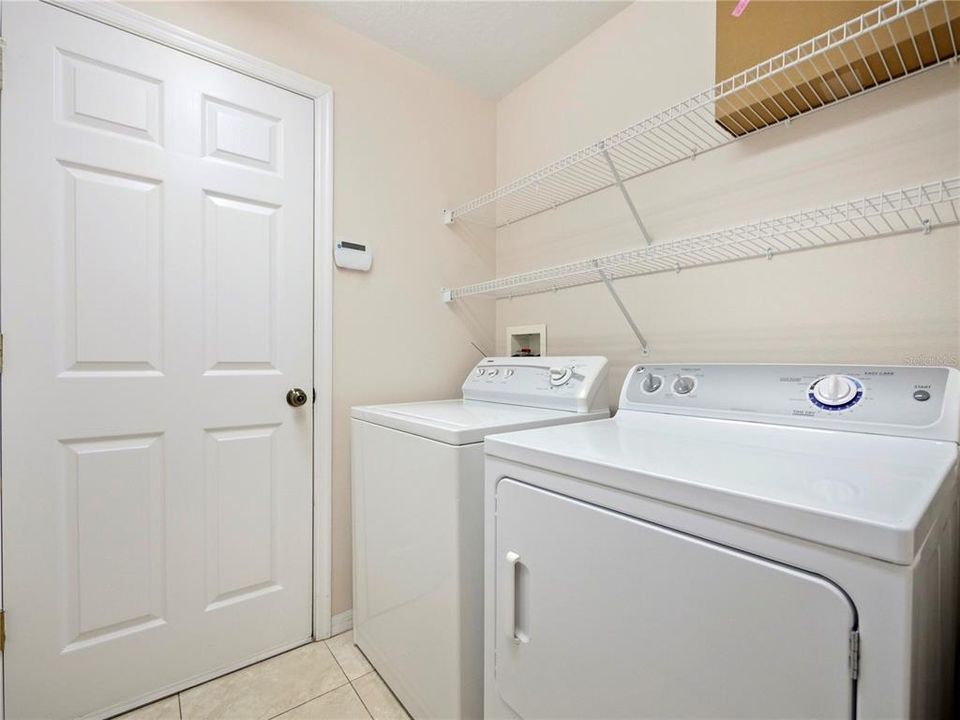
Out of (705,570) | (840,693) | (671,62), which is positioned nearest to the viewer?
(840,693)

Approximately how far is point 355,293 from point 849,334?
170 centimetres

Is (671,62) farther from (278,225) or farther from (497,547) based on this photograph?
(497,547)

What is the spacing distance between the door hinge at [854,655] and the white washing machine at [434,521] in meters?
0.79

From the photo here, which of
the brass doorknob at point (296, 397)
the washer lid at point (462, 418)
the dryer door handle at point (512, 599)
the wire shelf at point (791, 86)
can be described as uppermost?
the wire shelf at point (791, 86)

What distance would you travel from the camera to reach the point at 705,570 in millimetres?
659

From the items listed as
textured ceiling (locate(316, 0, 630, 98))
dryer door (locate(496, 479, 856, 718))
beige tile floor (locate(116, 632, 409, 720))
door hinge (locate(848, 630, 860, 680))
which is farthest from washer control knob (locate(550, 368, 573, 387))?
textured ceiling (locate(316, 0, 630, 98))

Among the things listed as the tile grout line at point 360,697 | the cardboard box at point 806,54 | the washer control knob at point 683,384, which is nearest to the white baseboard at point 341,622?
the tile grout line at point 360,697

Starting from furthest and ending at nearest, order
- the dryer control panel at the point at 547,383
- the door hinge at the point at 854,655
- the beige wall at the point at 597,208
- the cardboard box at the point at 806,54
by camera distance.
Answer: the dryer control panel at the point at 547,383 < the beige wall at the point at 597,208 < the cardboard box at the point at 806,54 < the door hinge at the point at 854,655

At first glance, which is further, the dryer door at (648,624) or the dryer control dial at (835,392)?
the dryer control dial at (835,392)

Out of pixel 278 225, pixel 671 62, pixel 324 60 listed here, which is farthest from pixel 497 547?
pixel 324 60

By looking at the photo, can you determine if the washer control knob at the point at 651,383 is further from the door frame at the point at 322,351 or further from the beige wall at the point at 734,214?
the door frame at the point at 322,351

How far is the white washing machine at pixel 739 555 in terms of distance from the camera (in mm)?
531

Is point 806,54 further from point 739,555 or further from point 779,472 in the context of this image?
point 739,555

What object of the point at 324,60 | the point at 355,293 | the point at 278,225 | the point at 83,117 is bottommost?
the point at 355,293
